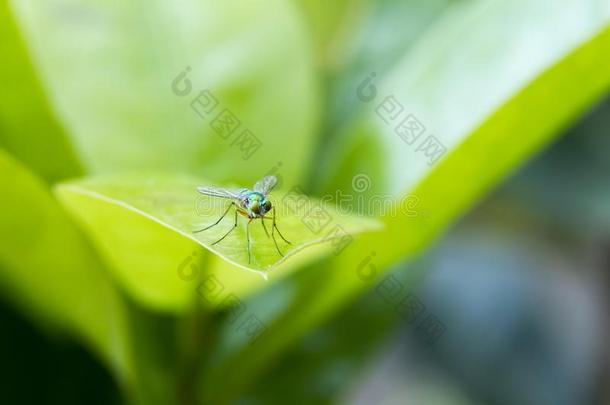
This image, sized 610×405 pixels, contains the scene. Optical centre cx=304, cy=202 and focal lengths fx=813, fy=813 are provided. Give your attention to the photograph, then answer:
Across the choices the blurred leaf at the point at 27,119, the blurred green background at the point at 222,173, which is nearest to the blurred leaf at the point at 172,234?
the blurred green background at the point at 222,173

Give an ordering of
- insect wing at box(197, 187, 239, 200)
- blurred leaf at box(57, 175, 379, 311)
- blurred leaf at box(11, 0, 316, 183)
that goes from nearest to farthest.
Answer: blurred leaf at box(57, 175, 379, 311), insect wing at box(197, 187, 239, 200), blurred leaf at box(11, 0, 316, 183)

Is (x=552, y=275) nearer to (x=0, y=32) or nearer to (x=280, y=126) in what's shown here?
(x=280, y=126)

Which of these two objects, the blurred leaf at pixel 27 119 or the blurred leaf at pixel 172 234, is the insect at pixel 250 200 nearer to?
the blurred leaf at pixel 172 234

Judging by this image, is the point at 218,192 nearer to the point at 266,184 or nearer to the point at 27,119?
the point at 266,184

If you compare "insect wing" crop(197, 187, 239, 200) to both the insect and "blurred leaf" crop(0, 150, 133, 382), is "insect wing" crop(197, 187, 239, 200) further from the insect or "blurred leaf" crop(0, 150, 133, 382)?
"blurred leaf" crop(0, 150, 133, 382)

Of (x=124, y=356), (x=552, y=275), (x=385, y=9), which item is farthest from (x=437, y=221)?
(x=552, y=275)

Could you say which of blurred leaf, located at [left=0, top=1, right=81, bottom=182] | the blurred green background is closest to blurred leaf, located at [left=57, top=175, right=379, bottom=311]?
the blurred green background

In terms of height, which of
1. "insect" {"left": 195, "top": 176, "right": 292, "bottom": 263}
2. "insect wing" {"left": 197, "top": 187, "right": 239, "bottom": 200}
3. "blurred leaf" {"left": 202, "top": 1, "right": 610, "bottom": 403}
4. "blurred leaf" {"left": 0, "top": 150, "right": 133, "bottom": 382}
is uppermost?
"blurred leaf" {"left": 0, "top": 150, "right": 133, "bottom": 382}
